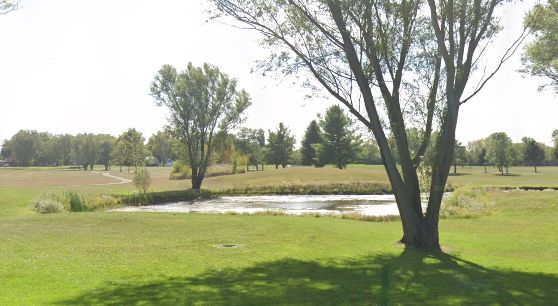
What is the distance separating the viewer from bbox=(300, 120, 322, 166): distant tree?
108 m

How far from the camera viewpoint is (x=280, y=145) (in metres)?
114

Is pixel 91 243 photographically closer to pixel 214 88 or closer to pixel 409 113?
pixel 409 113

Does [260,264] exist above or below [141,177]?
below

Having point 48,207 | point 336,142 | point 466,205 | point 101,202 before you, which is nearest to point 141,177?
point 101,202

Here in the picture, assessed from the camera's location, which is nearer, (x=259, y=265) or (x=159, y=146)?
(x=259, y=265)

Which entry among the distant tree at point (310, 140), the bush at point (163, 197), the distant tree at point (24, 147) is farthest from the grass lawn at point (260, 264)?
the distant tree at point (24, 147)

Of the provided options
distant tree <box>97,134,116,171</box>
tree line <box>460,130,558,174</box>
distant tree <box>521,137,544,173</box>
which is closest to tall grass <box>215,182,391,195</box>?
tree line <box>460,130,558,174</box>

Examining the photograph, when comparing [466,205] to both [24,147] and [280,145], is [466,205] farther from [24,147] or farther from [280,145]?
[24,147]

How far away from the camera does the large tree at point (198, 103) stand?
54.5 metres

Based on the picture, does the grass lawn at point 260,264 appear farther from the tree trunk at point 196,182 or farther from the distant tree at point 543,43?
the tree trunk at point 196,182

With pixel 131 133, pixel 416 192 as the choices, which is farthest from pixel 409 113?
pixel 131 133

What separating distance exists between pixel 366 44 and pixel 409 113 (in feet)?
10.2

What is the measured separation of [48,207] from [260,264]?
22.0m

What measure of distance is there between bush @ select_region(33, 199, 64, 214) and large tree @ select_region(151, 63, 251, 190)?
2497 cm
